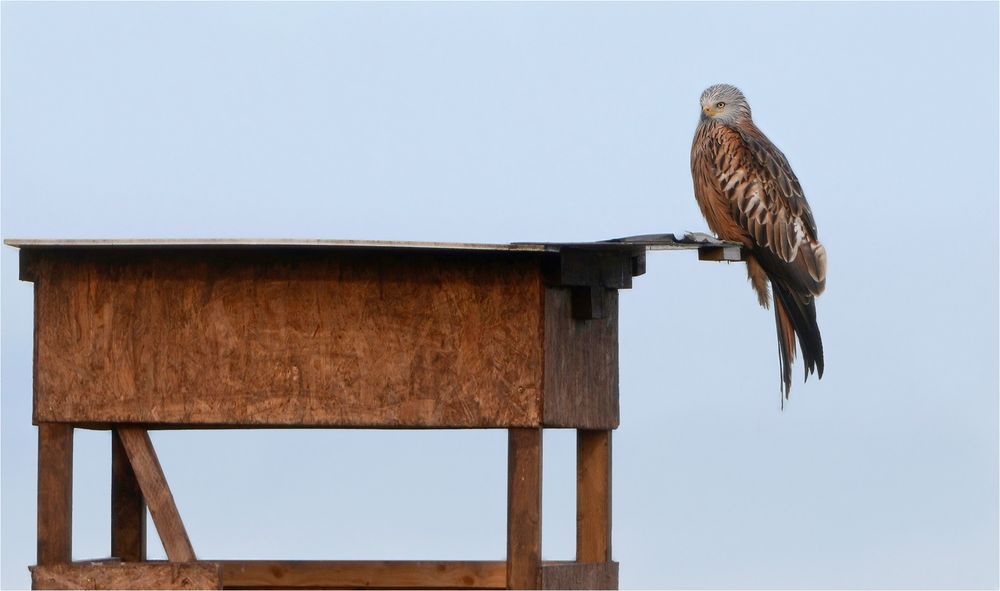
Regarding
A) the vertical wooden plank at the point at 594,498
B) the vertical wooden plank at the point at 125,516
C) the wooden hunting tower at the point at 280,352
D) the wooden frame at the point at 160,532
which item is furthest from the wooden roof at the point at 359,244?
the vertical wooden plank at the point at 125,516

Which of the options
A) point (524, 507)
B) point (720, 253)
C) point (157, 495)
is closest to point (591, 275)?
point (720, 253)

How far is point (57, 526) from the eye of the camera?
999cm

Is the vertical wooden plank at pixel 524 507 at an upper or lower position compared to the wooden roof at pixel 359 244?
lower

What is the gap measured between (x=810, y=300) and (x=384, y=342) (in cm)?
339

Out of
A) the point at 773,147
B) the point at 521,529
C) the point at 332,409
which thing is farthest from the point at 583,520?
the point at 773,147

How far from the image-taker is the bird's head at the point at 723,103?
13039 mm

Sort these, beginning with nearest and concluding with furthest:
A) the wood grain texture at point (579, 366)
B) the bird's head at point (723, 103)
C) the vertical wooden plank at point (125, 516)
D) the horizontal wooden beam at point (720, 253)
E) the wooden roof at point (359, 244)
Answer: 1. the wooden roof at point (359, 244)
2. the wood grain texture at point (579, 366)
3. the horizontal wooden beam at point (720, 253)
4. the vertical wooden plank at point (125, 516)
5. the bird's head at point (723, 103)

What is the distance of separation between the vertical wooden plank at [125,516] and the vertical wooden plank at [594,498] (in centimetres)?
287

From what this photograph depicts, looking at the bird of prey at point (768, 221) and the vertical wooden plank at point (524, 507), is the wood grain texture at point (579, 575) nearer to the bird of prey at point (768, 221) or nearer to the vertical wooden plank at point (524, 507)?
the vertical wooden plank at point (524, 507)

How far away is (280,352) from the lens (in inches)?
390

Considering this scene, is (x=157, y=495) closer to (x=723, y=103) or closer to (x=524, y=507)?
(x=524, y=507)

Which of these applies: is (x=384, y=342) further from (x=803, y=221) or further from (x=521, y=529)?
(x=803, y=221)

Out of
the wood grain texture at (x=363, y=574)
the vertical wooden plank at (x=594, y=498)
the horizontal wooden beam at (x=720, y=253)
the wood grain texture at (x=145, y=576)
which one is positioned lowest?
the wood grain texture at (x=363, y=574)

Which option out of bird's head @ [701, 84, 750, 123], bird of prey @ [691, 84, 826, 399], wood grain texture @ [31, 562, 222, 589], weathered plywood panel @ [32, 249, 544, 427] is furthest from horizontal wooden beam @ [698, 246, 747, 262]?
wood grain texture @ [31, 562, 222, 589]
